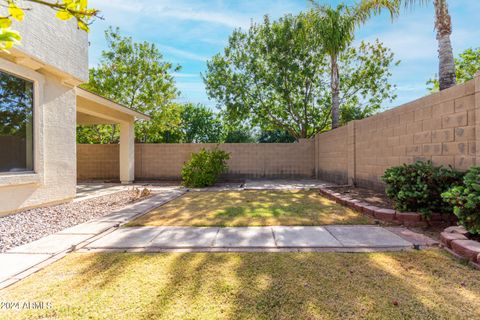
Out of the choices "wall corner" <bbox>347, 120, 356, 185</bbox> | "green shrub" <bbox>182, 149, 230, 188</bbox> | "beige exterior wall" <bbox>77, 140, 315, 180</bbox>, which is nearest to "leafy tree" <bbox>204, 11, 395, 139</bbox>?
"beige exterior wall" <bbox>77, 140, 315, 180</bbox>

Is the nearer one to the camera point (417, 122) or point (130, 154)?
point (417, 122)

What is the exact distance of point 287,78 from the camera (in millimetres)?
13898

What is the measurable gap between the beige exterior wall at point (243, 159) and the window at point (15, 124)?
25.1ft

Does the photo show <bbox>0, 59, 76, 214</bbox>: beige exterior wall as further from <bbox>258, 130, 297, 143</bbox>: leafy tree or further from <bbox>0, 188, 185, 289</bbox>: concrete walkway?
<bbox>258, 130, 297, 143</bbox>: leafy tree

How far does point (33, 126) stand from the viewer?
16.6ft

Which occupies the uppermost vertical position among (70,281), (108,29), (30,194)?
(108,29)

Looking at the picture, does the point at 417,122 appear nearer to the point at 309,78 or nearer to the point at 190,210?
the point at 190,210

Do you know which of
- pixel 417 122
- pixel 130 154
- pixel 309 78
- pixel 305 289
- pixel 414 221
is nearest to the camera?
pixel 305 289

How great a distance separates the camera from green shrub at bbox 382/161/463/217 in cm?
403

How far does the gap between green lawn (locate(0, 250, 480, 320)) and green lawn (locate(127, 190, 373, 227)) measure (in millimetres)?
1479

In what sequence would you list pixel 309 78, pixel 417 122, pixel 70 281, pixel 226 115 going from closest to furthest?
pixel 70 281 < pixel 417 122 < pixel 309 78 < pixel 226 115

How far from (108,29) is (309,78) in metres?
13.1

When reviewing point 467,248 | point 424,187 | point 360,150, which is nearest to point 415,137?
point 424,187

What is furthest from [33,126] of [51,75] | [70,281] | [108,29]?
[108,29]
